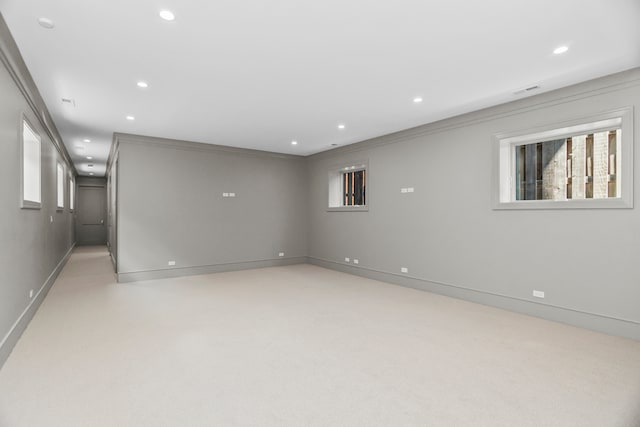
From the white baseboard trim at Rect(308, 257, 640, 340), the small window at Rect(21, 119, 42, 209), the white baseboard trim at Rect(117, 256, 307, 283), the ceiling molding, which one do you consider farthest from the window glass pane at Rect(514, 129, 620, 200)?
the small window at Rect(21, 119, 42, 209)

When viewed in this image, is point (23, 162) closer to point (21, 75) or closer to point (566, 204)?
point (21, 75)

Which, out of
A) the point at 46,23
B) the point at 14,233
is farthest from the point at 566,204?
the point at 14,233

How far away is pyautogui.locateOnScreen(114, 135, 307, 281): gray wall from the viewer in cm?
610

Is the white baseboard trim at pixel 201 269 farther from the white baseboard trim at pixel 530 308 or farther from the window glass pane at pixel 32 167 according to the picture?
the white baseboard trim at pixel 530 308

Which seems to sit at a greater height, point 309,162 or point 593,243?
point 309,162

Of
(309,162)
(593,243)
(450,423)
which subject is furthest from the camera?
(309,162)

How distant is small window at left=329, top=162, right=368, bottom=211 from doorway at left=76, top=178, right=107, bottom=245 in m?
10.2

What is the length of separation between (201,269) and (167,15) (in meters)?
5.25

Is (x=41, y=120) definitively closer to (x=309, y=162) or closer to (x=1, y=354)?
(x=1, y=354)

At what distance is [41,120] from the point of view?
182 inches

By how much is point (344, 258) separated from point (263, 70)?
4.55 metres

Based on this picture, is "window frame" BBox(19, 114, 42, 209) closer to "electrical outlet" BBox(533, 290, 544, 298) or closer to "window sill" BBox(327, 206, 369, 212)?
"window sill" BBox(327, 206, 369, 212)

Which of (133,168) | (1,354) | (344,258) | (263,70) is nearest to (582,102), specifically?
(263,70)

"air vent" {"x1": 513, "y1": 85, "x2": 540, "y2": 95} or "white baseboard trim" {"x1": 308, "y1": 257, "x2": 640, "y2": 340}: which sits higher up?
"air vent" {"x1": 513, "y1": 85, "x2": 540, "y2": 95}
